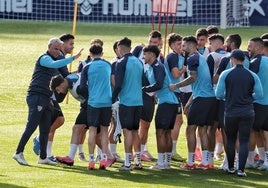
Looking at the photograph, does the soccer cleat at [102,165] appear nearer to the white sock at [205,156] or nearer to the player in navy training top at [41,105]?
the player in navy training top at [41,105]

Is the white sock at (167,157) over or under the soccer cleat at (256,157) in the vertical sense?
over

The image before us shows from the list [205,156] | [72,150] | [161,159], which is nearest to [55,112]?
[72,150]

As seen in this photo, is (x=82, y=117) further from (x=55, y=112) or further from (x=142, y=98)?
(x=142, y=98)

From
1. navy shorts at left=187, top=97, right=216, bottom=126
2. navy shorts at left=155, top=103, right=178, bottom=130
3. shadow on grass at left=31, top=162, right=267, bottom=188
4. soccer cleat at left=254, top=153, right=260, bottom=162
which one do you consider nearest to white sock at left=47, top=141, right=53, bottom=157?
shadow on grass at left=31, top=162, right=267, bottom=188

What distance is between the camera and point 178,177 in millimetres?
16391

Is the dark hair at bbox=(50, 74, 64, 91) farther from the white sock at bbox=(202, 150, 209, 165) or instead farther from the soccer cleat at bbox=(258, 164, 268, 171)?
the soccer cleat at bbox=(258, 164, 268, 171)

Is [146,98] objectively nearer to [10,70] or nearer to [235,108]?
[235,108]

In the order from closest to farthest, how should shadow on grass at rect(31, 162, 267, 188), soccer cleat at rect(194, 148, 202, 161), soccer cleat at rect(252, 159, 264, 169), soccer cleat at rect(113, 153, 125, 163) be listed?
shadow on grass at rect(31, 162, 267, 188) < soccer cleat at rect(252, 159, 264, 169) < soccer cleat at rect(113, 153, 125, 163) < soccer cleat at rect(194, 148, 202, 161)

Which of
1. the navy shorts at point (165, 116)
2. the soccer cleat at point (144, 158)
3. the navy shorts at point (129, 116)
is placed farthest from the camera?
the soccer cleat at point (144, 158)

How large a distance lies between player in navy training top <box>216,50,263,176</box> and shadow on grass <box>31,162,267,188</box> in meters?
0.38

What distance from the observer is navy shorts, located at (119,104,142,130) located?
55.5 feet

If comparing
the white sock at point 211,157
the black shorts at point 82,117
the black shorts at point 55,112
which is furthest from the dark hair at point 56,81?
the white sock at point 211,157

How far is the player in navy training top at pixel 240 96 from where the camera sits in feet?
53.0

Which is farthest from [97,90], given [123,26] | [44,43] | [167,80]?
[123,26]
